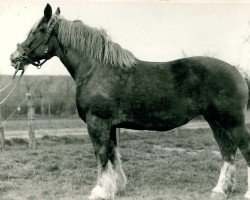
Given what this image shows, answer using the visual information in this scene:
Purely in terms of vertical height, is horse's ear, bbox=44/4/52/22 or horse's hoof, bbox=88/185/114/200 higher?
horse's ear, bbox=44/4/52/22

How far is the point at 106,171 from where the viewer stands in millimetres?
4957

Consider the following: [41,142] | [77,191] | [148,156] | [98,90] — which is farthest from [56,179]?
[41,142]

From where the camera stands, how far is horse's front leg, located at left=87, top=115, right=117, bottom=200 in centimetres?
486

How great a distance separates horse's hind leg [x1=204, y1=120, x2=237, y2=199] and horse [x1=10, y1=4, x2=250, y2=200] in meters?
0.01

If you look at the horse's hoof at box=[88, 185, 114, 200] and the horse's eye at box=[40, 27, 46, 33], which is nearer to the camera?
the horse's hoof at box=[88, 185, 114, 200]

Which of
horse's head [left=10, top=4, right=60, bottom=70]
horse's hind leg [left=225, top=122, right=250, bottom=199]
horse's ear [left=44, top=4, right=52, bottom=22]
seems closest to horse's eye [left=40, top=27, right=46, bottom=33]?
horse's head [left=10, top=4, right=60, bottom=70]

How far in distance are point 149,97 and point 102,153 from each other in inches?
39.6

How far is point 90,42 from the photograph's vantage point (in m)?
5.20

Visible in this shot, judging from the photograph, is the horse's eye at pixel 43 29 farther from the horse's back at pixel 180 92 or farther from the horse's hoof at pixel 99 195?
the horse's hoof at pixel 99 195

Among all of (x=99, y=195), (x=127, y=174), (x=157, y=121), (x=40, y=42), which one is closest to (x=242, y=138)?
(x=157, y=121)

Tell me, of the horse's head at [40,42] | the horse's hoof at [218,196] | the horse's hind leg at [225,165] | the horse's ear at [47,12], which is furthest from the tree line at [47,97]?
the horse's hoof at [218,196]

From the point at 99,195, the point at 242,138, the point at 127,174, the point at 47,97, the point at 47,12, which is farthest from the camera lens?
the point at 47,97

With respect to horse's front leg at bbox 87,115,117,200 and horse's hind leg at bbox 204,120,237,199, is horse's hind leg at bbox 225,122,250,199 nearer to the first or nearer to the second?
horse's hind leg at bbox 204,120,237,199

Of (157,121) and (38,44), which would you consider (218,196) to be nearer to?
(157,121)
